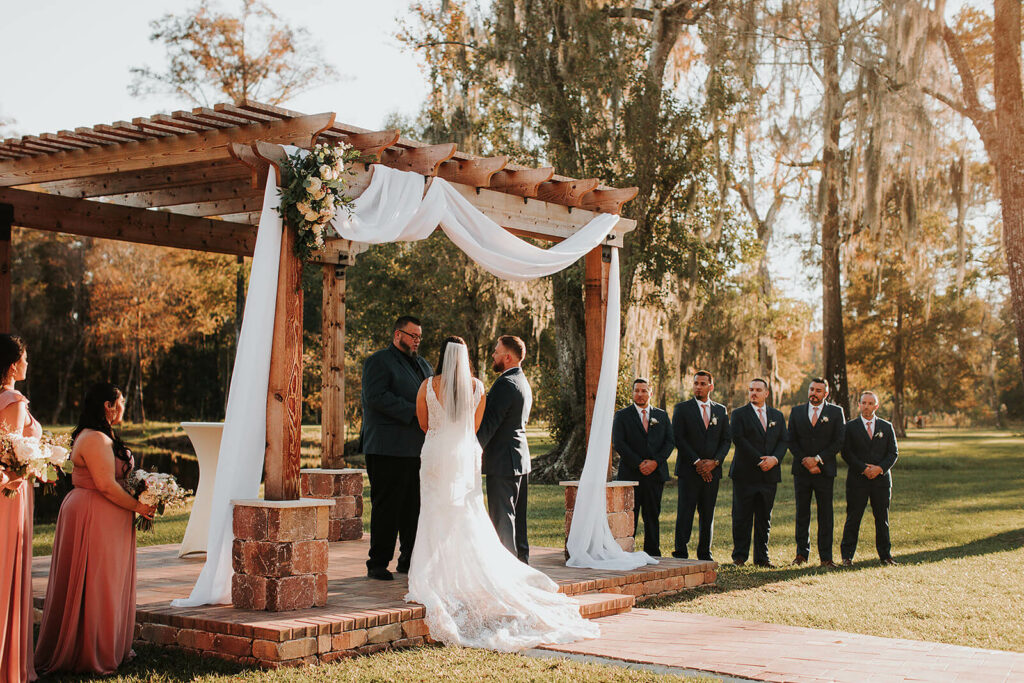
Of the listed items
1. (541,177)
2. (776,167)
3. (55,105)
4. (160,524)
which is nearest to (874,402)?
(541,177)

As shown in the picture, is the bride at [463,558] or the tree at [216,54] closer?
the bride at [463,558]

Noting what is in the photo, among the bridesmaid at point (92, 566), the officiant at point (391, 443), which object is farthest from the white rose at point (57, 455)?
the officiant at point (391, 443)

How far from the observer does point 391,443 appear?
6.57m

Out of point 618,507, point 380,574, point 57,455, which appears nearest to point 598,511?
point 618,507

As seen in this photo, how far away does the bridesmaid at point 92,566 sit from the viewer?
4.75m

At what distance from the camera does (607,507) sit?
7.61m

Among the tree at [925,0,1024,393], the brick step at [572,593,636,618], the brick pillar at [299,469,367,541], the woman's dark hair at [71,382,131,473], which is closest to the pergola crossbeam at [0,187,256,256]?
the brick pillar at [299,469,367,541]

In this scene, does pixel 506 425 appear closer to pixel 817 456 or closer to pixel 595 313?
pixel 595 313

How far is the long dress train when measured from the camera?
546 centimetres

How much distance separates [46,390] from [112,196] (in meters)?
22.2

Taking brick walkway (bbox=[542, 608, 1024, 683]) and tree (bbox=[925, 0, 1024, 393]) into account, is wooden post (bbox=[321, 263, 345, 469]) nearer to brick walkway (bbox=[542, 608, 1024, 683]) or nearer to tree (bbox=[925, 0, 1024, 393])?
brick walkway (bbox=[542, 608, 1024, 683])

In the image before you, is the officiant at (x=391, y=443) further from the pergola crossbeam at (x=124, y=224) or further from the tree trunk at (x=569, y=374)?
the tree trunk at (x=569, y=374)

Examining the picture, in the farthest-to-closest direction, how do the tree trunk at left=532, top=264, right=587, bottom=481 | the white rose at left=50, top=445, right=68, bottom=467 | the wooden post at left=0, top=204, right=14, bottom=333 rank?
the tree trunk at left=532, top=264, right=587, bottom=481, the wooden post at left=0, top=204, right=14, bottom=333, the white rose at left=50, top=445, right=68, bottom=467

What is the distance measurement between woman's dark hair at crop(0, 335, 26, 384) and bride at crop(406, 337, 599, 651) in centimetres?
237
